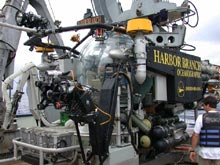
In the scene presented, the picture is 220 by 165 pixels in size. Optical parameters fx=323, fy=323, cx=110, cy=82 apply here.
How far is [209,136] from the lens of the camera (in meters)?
4.36

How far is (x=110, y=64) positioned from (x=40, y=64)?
212 cm

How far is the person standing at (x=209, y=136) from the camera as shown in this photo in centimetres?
433

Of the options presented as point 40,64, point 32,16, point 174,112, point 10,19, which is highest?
point 10,19

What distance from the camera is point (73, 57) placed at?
6086 mm

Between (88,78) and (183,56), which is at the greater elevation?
(183,56)

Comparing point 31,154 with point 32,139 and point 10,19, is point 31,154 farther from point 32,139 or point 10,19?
point 10,19

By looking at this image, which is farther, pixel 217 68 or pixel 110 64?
pixel 217 68

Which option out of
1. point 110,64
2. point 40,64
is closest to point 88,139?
point 110,64

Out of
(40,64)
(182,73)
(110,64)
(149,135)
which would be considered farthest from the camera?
(40,64)

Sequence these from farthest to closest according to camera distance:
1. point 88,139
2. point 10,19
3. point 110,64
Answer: point 10,19, point 110,64, point 88,139

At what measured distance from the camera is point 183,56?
6.06m

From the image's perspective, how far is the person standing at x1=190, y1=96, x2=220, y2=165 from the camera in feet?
14.2

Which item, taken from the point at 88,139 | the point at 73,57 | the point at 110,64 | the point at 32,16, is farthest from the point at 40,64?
the point at 88,139

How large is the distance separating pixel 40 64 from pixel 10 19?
5.82ft
